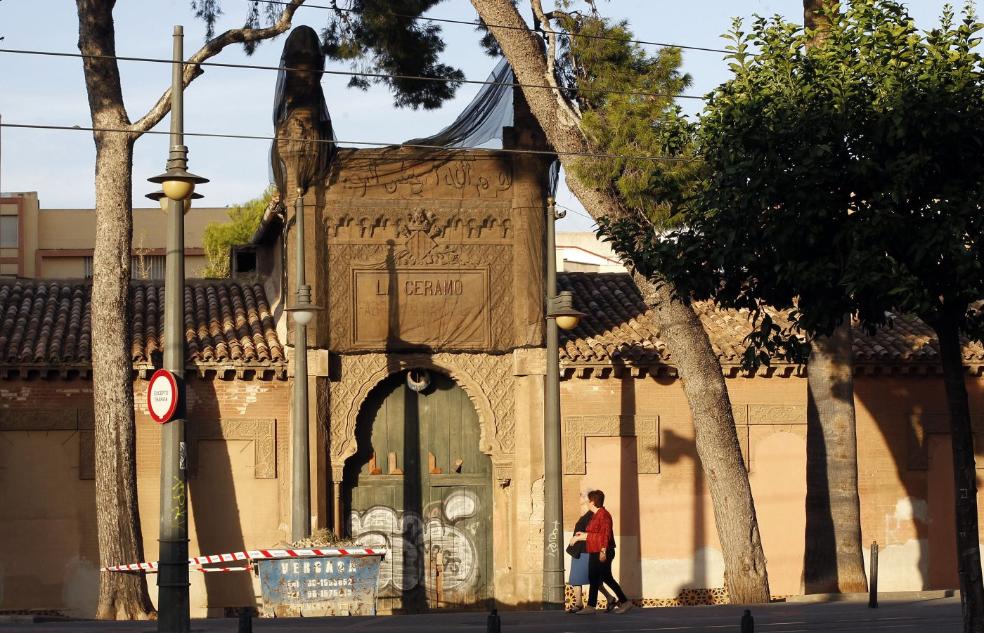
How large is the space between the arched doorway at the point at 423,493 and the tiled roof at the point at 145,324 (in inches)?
77.2

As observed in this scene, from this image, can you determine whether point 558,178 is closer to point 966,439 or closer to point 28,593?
point 28,593

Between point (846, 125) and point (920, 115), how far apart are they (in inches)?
24.6

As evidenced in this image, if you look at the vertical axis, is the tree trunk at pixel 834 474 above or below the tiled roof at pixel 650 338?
below

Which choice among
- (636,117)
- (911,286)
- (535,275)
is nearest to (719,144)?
(911,286)

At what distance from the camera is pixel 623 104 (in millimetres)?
18828

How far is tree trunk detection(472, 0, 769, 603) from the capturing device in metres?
19.3

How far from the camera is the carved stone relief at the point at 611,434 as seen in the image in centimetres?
2308

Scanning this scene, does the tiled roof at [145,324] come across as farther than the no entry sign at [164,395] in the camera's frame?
Yes

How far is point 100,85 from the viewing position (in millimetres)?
20297

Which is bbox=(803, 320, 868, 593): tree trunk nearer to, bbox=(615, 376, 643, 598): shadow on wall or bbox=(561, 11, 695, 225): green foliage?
bbox=(561, 11, 695, 225): green foliage

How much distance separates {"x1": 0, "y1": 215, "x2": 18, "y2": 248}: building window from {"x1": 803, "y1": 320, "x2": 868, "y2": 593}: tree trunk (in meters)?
33.3

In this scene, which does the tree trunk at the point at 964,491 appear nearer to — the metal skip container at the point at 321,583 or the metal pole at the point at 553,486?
the metal skip container at the point at 321,583

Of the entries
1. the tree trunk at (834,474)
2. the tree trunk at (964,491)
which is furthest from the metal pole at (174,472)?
the tree trunk at (834,474)

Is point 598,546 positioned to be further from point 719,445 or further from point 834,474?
point 834,474
